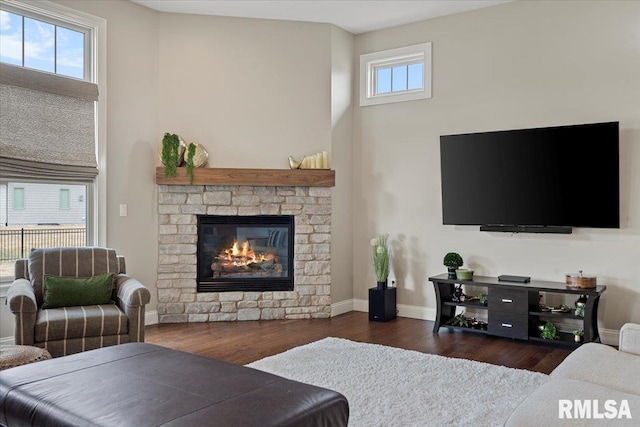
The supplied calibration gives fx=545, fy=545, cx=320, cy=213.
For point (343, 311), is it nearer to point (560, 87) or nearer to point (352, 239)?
point (352, 239)

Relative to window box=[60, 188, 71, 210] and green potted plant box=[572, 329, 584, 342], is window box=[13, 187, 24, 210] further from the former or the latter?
green potted plant box=[572, 329, 584, 342]

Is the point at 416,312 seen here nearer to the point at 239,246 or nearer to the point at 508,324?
the point at 508,324

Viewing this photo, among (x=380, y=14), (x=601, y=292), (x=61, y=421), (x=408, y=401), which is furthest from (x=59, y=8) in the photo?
(x=601, y=292)

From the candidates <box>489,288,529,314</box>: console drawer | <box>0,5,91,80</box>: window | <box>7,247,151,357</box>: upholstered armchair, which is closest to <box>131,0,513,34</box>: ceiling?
<box>0,5,91,80</box>: window

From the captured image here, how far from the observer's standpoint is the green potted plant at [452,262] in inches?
201

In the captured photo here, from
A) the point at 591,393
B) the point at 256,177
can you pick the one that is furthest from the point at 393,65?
the point at 591,393

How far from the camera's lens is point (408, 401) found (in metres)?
3.20

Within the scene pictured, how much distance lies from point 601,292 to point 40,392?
13.1 ft

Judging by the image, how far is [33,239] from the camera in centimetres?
456

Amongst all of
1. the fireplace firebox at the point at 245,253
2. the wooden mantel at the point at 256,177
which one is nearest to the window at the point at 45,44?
the wooden mantel at the point at 256,177

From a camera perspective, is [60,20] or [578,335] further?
[60,20]

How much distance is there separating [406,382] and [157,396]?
1915mm

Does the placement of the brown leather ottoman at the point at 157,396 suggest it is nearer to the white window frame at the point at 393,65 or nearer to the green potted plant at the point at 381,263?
the green potted plant at the point at 381,263

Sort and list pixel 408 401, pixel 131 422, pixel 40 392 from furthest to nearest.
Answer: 1. pixel 408 401
2. pixel 40 392
3. pixel 131 422
